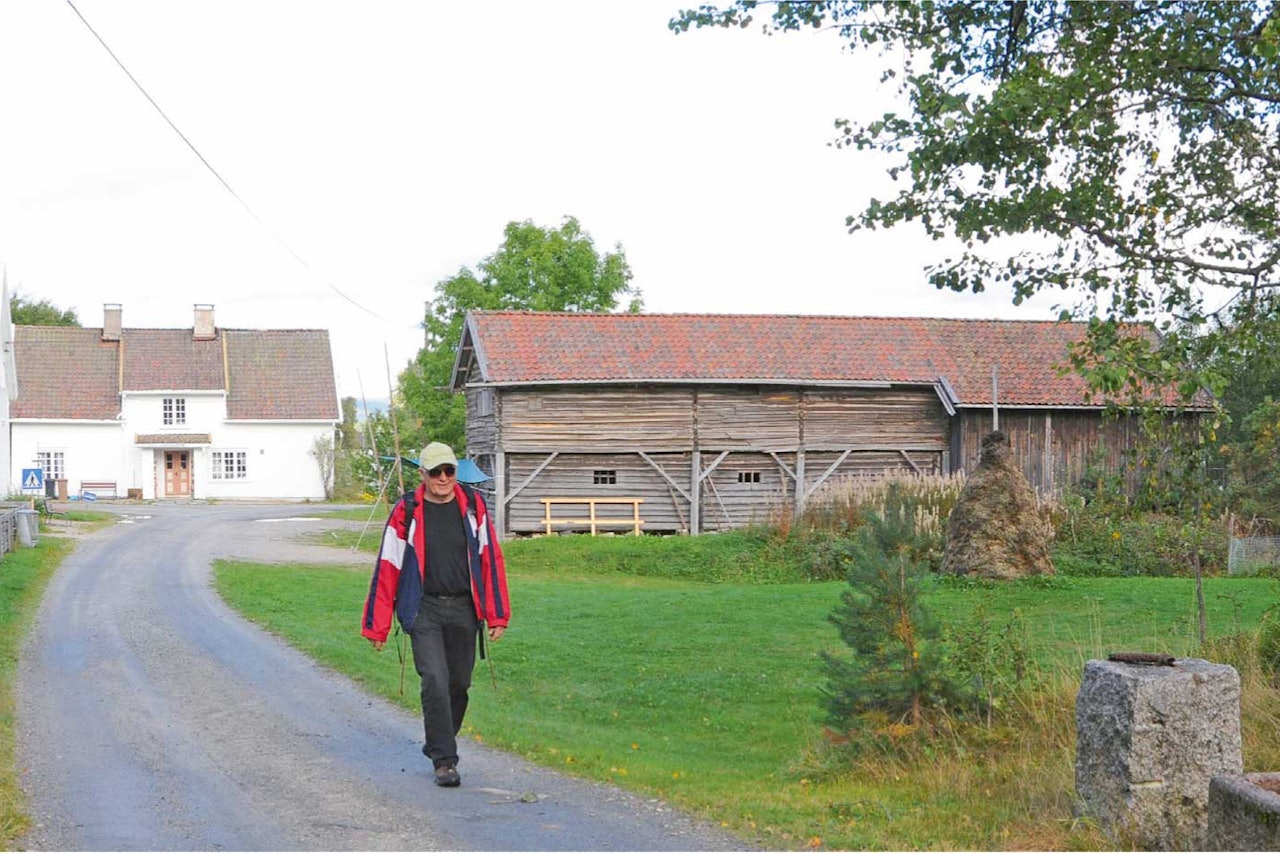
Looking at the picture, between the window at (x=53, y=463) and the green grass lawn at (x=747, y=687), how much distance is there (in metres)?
32.3

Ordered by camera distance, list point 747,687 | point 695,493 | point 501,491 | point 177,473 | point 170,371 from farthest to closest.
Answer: point 170,371 → point 177,473 → point 695,493 → point 501,491 → point 747,687

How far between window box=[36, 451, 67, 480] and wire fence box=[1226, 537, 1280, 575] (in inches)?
1796

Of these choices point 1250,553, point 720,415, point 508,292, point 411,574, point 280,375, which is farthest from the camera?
point 280,375

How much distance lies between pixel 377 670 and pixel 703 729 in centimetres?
383

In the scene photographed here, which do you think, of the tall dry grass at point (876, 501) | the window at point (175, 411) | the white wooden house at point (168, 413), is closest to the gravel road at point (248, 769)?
the tall dry grass at point (876, 501)

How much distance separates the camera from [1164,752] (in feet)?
21.8

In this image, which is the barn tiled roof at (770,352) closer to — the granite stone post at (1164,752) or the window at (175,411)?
the window at (175,411)

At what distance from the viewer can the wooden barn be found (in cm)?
A: 3222

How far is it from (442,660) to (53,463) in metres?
51.0

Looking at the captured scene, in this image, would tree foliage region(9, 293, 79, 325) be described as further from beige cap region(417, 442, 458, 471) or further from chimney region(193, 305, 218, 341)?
beige cap region(417, 442, 458, 471)

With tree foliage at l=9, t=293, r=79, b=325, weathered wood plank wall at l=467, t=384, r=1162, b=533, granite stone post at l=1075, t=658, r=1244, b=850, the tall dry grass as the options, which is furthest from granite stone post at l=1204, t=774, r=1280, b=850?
tree foliage at l=9, t=293, r=79, b=325

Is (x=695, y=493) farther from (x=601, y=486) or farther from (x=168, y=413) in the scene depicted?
(x=168, y=413)

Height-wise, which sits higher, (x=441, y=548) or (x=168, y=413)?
(x=168, y=413)

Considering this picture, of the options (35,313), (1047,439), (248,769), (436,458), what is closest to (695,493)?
(1047,439)
